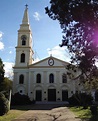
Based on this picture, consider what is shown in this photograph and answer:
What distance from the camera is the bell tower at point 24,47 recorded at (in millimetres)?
53438

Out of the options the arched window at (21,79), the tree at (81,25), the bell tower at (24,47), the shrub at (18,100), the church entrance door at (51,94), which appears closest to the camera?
the tree at (81,25)

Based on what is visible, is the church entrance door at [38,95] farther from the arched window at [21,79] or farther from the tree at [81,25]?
the tree at [81,25]

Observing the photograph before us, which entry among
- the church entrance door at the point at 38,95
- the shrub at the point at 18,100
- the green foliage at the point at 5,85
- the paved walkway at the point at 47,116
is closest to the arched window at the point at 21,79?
the green foliage at the point at 5,85

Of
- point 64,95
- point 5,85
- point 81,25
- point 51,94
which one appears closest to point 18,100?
point 51,94

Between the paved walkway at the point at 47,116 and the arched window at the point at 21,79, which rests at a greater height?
the arched window at the point at 21,79

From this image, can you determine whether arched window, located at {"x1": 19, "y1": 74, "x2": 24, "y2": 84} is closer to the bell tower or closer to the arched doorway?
the bell tower

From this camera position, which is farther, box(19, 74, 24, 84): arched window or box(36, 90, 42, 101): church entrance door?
box(19, 74, 24, 84): arched window

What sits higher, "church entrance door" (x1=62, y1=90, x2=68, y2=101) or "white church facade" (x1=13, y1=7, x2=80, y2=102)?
"white church facade" (x1=13, y1=7, x2=80, y2=102)

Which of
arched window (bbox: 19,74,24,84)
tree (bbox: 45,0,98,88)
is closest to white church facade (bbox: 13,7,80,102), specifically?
arched window (bbox: 19,74,24,84)

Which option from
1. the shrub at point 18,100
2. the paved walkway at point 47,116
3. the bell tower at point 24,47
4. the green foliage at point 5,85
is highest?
the bell tower at point 24,47

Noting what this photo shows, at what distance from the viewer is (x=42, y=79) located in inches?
2044

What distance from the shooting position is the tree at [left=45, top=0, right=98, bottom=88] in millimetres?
13633

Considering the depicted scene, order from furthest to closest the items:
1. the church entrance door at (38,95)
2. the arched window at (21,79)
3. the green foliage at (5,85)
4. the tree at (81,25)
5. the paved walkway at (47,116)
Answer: the arched window at (21,79) → the church entrance door at (38,95) → the green foliage at (5,85) → the paved walkway at (47,116) → the tree at (81,25)

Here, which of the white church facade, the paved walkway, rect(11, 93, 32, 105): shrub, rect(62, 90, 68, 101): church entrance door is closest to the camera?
the paved walkway
